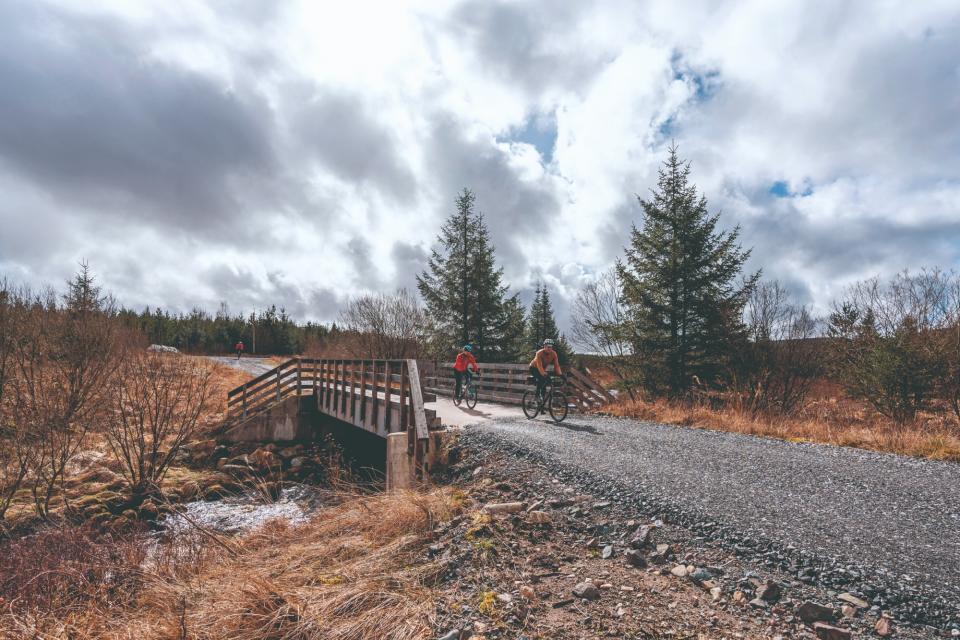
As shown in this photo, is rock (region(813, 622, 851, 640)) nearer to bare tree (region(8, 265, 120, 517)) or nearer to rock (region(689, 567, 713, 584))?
rock (region(689, 567, 713, 584))

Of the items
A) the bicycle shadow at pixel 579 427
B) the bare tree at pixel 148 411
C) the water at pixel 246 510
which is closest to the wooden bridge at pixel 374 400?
the water at pixel 246 510

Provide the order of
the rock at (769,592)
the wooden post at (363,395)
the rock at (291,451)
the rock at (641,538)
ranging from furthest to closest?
the rock at (291,451)
the wooden post at (363,395)
the rock at (641,538)
the rock at (769,592)

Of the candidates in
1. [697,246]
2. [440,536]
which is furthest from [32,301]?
[697,246]

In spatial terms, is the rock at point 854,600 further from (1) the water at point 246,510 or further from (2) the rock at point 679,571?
(1) the water at point 246,510

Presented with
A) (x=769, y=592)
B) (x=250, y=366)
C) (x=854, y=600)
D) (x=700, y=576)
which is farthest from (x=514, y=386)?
(x=250, y=366)

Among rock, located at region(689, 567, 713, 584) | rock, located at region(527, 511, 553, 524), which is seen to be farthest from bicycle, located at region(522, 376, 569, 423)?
rock, located at region(689, 567, 713, 584)

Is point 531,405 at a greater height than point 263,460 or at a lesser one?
greater

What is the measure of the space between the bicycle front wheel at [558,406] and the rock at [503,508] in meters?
6.55

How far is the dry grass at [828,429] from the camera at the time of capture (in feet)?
24.5

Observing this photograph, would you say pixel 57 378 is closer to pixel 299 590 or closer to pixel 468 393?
pixel 468 393

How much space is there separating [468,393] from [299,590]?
11246mm

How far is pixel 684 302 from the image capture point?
17906 mm

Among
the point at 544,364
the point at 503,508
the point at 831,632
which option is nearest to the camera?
the point at 831,632

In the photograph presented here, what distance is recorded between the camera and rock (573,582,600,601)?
136 inches
